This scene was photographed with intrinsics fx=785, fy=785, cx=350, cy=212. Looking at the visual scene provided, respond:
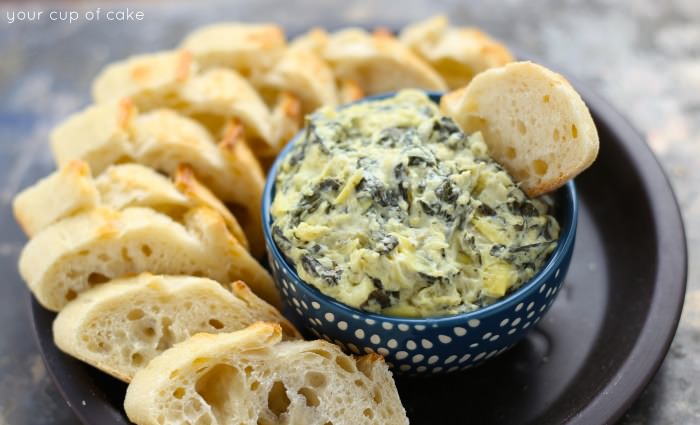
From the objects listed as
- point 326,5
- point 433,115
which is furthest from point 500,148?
point 326,5

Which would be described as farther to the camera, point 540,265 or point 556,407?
point 556,407

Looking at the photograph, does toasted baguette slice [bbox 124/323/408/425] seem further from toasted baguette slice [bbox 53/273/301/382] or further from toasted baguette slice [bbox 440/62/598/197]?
toasted baguette slice [bbox 440/62/598/197]

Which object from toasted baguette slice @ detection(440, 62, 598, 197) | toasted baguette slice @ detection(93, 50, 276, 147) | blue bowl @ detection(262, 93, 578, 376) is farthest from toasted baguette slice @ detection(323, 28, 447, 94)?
blue bowl @ detection(262, 93, 578, 376)

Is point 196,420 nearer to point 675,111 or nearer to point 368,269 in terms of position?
point 368,269

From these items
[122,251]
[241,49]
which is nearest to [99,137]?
[122,251]

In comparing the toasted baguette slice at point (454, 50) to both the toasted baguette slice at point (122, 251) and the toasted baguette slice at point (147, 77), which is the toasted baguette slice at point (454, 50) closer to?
the toasted baguette slice at point (147, 77)
